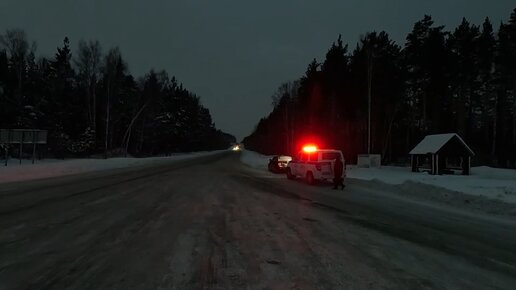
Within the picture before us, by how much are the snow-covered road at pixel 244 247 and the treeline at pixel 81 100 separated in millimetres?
51976

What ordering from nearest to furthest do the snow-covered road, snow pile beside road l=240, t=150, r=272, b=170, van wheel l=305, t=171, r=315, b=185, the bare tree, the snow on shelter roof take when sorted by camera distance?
the snow-covered road → van wheel l=305, t=171, r=315, b=185 → the snow on shelter roof → snow pile beside road l=240, t=150, r=272, b=170 → the bare tree

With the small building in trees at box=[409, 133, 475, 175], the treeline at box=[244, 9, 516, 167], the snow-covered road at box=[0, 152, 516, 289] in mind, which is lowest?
the snow-covered road at box=[0, 152, 516, 289]

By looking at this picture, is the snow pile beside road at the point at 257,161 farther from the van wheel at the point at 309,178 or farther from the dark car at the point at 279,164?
the van wheel at the point at 309,178

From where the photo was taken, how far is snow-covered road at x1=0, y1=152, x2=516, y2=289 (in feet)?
19.8

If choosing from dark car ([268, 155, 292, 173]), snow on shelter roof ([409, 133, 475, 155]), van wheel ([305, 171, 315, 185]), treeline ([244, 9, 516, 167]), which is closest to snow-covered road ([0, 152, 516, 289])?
van wheel ([305, 171, 315, 185])

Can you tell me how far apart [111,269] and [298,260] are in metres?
2.72

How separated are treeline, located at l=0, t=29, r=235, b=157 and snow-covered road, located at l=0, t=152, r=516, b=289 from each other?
52.0m

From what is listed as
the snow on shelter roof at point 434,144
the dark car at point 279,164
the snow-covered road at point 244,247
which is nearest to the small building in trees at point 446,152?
the snow on shelter roof at point 434,144

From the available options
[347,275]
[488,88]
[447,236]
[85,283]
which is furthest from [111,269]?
[488,88]

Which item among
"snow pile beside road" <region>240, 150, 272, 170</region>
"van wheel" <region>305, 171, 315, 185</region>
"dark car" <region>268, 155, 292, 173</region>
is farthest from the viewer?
"snow pile beside road" <region>240, 150, 272, 170</region>

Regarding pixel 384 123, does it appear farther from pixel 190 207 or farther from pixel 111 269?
pixel 111 269

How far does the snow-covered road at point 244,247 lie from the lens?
6031 millimetres

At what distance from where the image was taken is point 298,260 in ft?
23.4

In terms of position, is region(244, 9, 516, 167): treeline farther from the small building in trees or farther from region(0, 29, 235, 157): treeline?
region(0, 29, 235, 157): treeline
